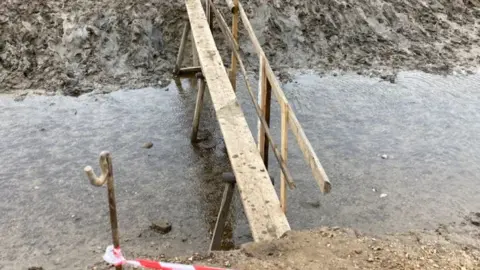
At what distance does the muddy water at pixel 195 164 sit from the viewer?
5781 millimetres

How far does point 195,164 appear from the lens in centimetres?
697

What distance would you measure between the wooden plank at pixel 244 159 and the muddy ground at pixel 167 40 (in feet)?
7.36

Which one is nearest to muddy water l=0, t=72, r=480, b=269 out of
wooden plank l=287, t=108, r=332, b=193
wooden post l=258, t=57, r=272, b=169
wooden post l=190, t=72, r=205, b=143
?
wooden post l=190, t=72, r=205, b=143

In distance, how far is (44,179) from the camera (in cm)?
655

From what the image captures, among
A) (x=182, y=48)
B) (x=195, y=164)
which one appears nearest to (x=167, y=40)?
(x=182, y=48)

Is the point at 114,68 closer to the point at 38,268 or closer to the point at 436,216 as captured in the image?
the point at 38,268

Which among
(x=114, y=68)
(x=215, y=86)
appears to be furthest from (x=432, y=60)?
(x=114, y=68)

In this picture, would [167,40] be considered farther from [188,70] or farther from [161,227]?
[161,227]

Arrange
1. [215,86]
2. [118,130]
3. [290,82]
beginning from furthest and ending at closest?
[290,82] < [118,130] < [215,86]

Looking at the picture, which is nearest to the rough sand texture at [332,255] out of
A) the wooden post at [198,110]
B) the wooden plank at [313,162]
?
the wooden plank at [313,162]

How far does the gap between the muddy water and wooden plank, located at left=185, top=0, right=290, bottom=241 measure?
3.24 feet

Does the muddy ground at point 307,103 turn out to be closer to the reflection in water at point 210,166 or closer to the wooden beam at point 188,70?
the reflection in water at point 210,166

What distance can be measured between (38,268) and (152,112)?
3.38 meters

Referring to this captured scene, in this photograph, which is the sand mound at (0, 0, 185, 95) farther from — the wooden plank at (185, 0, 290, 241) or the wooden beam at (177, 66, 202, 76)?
the wooden plank at (185, 0, 290, 241)
